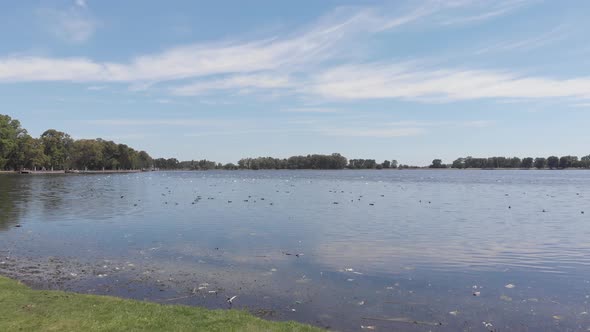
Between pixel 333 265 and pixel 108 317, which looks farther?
pixel 333 265

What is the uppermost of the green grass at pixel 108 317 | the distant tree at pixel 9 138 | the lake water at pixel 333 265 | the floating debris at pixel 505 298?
the distant tree at pixel 9 138

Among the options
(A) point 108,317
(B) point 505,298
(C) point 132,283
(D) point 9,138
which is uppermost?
(D) point 9,138

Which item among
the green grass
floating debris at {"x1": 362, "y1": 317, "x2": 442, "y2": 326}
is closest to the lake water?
floating debris at {"x1": 362, "y1": 317, "x2": 442, "y2": 326}

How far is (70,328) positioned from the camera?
9.84 m

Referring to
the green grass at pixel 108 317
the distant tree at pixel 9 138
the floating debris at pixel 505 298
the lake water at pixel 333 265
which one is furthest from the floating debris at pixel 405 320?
the distant tree at pixel 9 138

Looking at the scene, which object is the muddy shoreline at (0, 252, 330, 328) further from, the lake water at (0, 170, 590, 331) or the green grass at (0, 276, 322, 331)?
the green grass at (0, 276, 322, 331)

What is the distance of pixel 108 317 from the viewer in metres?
10.7

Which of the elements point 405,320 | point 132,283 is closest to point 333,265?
point 405,320

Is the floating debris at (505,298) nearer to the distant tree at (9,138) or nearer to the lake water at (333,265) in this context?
the lake water at (333,265)

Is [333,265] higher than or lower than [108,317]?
lower

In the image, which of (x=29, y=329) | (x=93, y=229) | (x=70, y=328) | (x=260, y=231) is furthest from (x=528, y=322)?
(x=93, y=229)

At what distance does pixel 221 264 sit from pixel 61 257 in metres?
7.78

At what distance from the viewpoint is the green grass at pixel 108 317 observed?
10.0 meters

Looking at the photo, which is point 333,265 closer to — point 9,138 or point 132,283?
point 132,283
